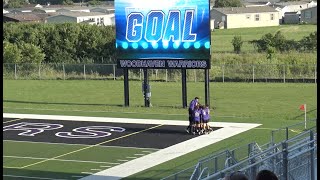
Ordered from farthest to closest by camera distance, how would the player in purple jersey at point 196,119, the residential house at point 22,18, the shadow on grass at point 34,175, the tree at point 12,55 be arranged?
the residential house at point 22,18
the tree at point 12,55
the player in purple jersey at point 196,119
the shadow on grass at point 34,175

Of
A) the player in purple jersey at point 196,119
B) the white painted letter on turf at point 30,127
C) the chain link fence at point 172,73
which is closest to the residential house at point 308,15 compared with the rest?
the chain link fence at point 172,73

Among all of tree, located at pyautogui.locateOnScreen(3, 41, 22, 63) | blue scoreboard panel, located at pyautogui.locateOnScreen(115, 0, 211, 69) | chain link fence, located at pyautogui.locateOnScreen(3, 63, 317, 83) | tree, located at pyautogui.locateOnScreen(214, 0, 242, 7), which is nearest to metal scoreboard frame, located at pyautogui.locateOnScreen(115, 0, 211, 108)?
blue scoreboard panel, located at pyautogui.locateOnScreen(115, 0, 211, 69)

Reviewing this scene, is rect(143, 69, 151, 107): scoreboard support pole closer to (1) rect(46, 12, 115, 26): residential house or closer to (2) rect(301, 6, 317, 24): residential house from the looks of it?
(1) rect(46, 12, 115, 26): residential house

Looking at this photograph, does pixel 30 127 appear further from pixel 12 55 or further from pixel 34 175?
pixel 12 55

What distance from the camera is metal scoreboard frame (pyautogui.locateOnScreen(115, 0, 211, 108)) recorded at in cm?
3600

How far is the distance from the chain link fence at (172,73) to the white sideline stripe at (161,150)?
58.2 ft

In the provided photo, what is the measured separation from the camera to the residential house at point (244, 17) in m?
106

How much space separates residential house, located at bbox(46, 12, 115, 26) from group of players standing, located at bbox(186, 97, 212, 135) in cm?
6839

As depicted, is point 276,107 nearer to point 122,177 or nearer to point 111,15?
point 122,177

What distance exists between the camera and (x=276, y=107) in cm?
3944

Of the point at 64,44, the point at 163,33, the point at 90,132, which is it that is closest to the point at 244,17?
the point at 64,44

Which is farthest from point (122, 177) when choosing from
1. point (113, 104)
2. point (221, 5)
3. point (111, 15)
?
point (221, 5)

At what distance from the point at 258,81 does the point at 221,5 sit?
78.3 meters

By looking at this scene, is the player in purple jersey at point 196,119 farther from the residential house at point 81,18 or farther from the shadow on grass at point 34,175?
the residential house at point 81,18
